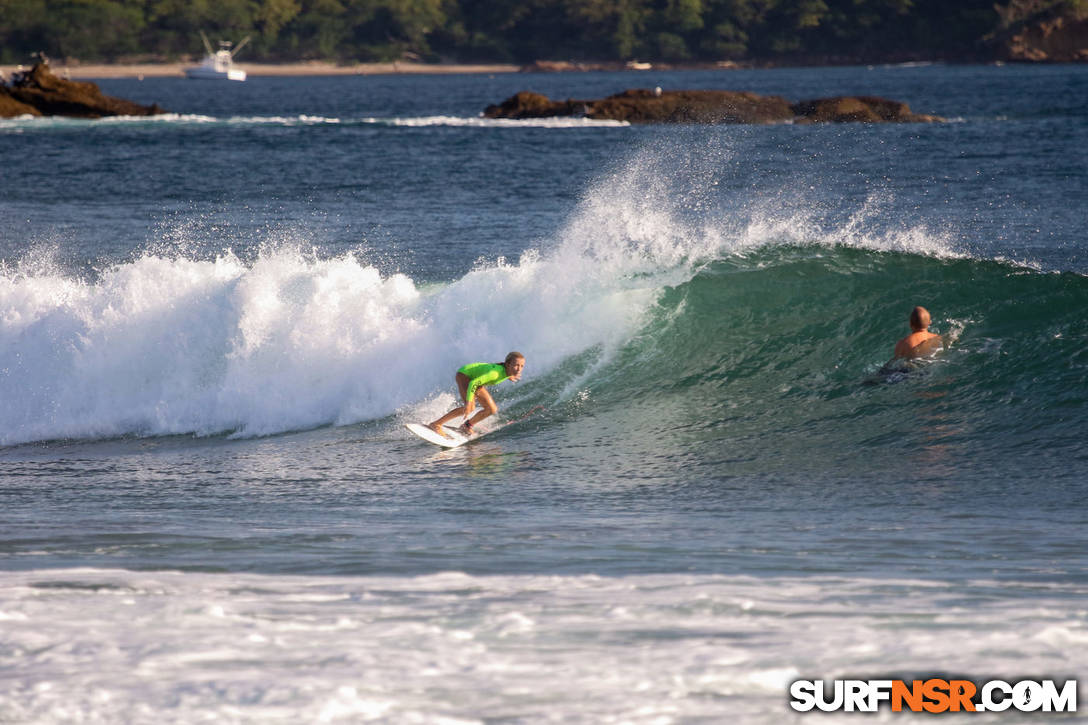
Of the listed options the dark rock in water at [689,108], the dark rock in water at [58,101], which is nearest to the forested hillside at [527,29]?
the dark rock in water at [58,101]

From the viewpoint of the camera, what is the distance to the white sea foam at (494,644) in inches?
202

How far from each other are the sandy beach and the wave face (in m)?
151

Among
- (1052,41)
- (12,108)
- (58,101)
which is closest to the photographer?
(12,108)

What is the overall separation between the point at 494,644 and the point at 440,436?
5248 millimetres

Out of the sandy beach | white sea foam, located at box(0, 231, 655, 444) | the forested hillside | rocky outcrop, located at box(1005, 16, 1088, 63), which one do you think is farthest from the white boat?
white sea foam, located at box(0, 231, 655, 444)

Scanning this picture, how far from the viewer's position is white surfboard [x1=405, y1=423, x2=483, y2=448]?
35.5 feet

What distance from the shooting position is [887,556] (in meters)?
7.11

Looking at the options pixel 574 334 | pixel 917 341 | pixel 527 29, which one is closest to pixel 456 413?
pixel 574 334

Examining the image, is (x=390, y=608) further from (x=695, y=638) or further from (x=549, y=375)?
(x=549, y=375)

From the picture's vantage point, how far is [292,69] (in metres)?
167

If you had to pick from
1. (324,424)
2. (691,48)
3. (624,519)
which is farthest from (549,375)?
(691,48)

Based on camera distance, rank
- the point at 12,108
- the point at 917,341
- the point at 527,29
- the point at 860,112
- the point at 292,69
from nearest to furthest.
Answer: the point at 917,341 < the point at 860,112 < the point at 12,108 < the point at 527,29 < the point at 292,69

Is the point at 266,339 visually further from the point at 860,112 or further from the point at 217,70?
the point at 217,70

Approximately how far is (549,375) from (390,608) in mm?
7005
